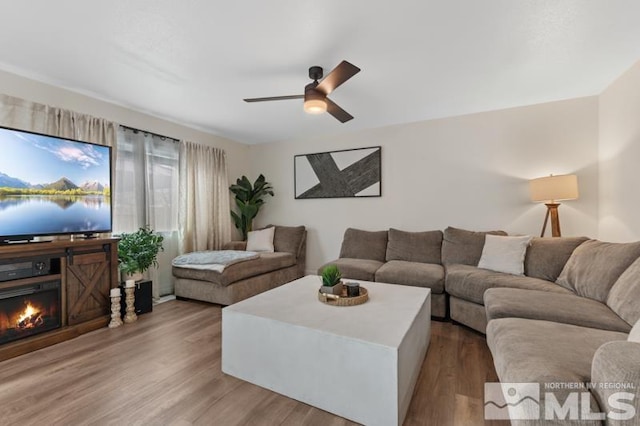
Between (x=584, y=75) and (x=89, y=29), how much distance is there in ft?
13.5

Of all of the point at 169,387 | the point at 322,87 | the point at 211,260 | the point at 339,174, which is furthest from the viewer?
the point at 339,174

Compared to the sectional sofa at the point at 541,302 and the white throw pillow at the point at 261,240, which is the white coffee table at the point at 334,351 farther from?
the white throw pillow at the point at 261,240

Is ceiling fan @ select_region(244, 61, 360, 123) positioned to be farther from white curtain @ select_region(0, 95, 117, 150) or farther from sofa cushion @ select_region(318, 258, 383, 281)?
white curtain @ select_region(0, 95, 117, 150)

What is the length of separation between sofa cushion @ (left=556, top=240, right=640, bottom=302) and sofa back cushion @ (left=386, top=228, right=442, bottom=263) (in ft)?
4.15

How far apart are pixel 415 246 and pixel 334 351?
2417 millimetres

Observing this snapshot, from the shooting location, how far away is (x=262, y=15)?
1.81 m

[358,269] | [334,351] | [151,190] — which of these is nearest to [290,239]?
[358,269]

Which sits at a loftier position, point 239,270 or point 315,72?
point 315,72

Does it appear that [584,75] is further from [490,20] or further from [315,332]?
[315,332]

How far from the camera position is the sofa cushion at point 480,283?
242 centimetres

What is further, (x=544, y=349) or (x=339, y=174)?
(x=339, y=174)

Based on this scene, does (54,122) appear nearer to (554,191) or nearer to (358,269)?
(358,269)

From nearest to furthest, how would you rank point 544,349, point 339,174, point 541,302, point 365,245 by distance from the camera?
point 544,349 → point 541,302 → point 365,245 → point 339,174

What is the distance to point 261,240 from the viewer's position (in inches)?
177
